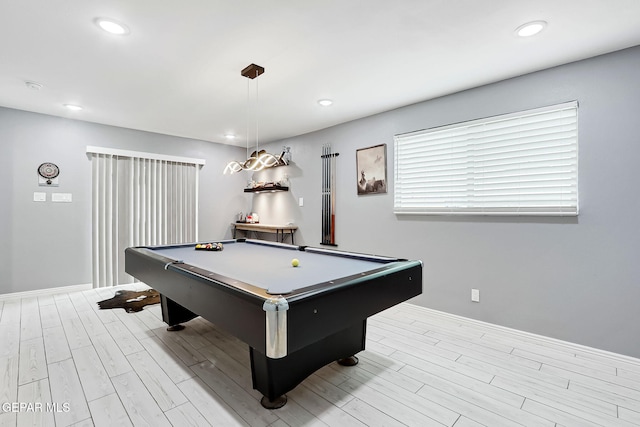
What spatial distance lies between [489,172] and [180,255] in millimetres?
3054

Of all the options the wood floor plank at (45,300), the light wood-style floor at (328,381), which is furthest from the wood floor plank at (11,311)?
the light wood-style floor at (328,381)

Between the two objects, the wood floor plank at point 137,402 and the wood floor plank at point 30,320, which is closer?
the wood floor plank at point 137,402

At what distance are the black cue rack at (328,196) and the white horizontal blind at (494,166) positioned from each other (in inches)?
40.0

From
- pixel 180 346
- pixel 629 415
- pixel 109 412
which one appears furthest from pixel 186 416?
pixel 629 415

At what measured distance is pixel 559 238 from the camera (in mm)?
2520

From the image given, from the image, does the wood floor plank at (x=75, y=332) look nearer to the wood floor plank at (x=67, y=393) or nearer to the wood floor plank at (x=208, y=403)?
the wood floor plank at (x=67, y=393)

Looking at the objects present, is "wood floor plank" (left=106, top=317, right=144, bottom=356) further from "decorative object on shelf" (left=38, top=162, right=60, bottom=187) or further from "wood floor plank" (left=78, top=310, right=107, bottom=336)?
"decorative object on shelf" (left=38, top=162, right=60, bottom=187)

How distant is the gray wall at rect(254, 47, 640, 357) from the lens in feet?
7.38

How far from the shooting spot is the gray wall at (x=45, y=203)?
369cm

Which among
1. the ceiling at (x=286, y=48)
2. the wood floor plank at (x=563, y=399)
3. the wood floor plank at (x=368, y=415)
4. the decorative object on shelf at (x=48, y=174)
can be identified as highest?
the ceiling at (x=286, y=48)

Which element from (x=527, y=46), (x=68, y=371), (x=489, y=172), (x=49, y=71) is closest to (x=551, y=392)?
(x=489, y=172)

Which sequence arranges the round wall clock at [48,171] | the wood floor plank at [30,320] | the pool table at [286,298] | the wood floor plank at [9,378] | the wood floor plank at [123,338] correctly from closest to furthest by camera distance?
the pool table at [286,298] < the wood floor plank at [9,378] < the wood floor plank at [123,338] < the wood floor plank at [30,320] < the round wall clock at [48,171]

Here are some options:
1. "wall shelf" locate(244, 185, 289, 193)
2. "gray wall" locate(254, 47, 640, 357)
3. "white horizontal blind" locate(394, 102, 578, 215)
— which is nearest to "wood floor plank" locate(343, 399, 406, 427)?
"gray wall" locate(254, 47, 640, 357)

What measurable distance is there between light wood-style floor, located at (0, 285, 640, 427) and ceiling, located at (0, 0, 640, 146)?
2352 mm
